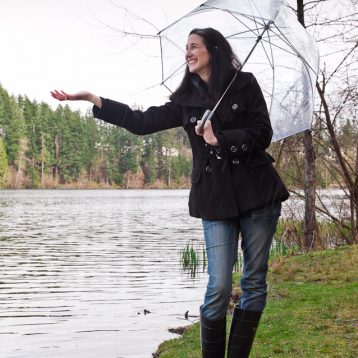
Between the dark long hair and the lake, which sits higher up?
the dark long hair

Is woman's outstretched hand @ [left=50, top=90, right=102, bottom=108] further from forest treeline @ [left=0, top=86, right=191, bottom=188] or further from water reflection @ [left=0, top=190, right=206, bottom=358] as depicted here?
forest treeline @ [left=0, top=86, right=191, bottom=188]

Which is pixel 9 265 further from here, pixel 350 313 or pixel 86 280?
pixel 350 313

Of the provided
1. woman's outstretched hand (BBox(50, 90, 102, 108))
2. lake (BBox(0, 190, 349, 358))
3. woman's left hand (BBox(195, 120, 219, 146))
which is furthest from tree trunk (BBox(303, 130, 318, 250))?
woman's left hand (BBox(195, 120, 219, 146))

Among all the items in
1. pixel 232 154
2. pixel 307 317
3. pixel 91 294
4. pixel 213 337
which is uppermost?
pixel 232 154

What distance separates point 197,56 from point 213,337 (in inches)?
63.9

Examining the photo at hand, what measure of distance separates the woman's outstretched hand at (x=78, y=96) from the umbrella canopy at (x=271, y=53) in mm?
796

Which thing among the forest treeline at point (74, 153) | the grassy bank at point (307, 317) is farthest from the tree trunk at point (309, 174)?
the forest treeline at point (74, 153)

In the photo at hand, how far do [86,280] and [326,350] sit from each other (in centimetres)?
897

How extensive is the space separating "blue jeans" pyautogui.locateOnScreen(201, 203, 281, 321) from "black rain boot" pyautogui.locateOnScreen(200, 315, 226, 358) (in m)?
0.05

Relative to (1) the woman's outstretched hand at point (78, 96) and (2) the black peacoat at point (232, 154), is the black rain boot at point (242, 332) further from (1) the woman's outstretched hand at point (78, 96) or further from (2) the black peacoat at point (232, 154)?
(1) the woman's outstretched hand at point (78, 96)

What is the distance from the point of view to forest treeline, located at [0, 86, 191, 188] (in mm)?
91375

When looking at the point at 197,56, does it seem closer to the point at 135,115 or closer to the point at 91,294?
the point at 135,115

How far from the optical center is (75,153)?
102 meters

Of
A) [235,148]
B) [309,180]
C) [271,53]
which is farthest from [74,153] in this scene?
[235,148]
